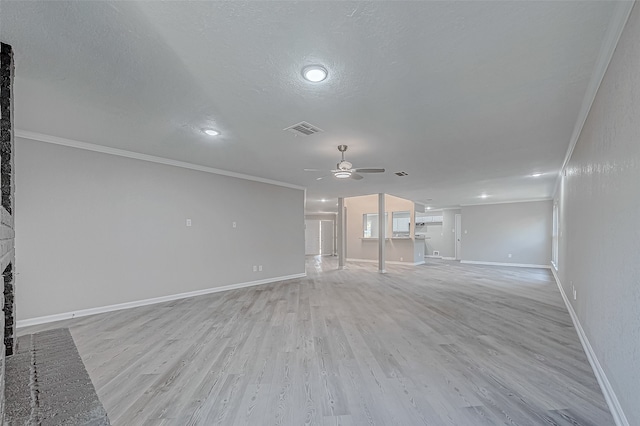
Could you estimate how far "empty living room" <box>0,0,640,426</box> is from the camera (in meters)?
1.66

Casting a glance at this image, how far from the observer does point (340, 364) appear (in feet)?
8.05

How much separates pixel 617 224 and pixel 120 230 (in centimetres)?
544

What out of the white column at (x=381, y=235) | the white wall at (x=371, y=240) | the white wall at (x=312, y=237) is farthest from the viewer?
the white wall at (x=312, y=237)

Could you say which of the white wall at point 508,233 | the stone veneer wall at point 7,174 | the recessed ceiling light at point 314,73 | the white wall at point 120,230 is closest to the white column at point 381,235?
the white wall at point 120,230

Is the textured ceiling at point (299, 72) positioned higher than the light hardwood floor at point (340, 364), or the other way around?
the textured ceiling at point (299, 72)

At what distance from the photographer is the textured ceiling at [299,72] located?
166cm

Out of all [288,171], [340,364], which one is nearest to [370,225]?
[288,171]

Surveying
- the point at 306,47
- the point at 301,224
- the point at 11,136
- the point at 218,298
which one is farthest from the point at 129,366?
the point at 301,224

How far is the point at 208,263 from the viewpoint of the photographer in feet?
17.6

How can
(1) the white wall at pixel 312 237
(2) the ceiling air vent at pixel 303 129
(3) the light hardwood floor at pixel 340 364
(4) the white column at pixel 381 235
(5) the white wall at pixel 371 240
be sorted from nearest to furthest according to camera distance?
(3) the light hardwood floor at pixel 340 364 < (2) the ceiling air vent at pixel 303 129 < (4) the white column at pixel 381 235 < (5) the white wall at pixel 371 240 < (1) the white wall at pixel 312 237

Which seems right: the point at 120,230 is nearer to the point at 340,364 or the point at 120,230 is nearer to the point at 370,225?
the point at 340,364

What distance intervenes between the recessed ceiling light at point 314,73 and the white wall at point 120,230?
3.60 metres

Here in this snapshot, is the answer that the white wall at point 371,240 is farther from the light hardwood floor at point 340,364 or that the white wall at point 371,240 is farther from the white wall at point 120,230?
the light hardwood floor at point 340,364

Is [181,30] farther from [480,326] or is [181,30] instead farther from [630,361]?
[480,326]
